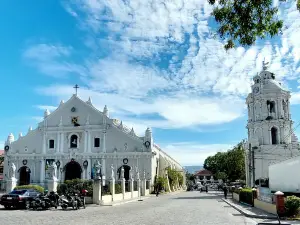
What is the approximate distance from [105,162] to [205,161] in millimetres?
77986

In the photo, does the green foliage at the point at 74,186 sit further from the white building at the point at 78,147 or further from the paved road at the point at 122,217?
the white building at the point at 78,147

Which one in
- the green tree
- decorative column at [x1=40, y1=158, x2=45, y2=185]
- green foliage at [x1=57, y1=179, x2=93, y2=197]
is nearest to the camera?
the green tree

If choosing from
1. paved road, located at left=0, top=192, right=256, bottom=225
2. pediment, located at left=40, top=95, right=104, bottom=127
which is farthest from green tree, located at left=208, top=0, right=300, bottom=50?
pediment, located at left=40, top=95, right=104, bottom=127

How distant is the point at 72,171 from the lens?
47656 mm

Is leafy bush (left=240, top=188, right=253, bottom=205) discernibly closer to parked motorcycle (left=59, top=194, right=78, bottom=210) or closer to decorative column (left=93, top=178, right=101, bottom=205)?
decorative column (left=93, top=178, right=101, bottom=205)

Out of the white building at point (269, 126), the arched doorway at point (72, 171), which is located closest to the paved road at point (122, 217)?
the white building at point (269, 126)

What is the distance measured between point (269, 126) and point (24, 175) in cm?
3436

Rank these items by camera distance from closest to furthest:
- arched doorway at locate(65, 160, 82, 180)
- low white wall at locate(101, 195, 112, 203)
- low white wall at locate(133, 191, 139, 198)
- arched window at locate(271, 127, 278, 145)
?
low white wall at locate(101, 195, 112, 203), low white wall at locate(133, 191, 139, 198), arched window at locate(271, 127, 278, 145), arched doorway at locate(65, 160, 82, 180)

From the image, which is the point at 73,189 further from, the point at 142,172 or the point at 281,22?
the point at 281,22

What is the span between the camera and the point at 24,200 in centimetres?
2169

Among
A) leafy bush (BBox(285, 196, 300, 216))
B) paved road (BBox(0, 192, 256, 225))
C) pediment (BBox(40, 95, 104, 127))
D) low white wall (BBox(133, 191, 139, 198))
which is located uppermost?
pediment (BBox(40, 95, 104, 127))

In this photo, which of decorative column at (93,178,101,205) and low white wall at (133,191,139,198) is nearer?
decorative column at (93,178,101,205)

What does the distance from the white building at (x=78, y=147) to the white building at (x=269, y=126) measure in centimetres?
1367

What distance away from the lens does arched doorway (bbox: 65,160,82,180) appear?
47.3 meters
